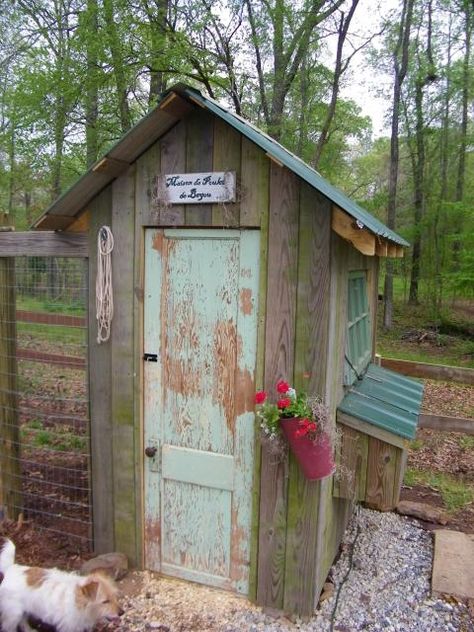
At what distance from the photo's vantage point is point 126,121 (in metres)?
11.1

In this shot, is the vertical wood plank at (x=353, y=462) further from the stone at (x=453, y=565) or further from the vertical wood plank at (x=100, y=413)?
the vertical wood plank at (x=100, y=413)

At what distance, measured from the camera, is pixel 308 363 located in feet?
9.62

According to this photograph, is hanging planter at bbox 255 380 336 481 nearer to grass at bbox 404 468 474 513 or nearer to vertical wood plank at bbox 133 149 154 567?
vertical wood plank at bbox 133 149 154 567

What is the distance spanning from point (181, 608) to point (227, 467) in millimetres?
962

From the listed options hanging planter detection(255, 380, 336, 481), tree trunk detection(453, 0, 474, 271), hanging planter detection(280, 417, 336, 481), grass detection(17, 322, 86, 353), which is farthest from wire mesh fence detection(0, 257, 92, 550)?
tree trunk detection(453, 0, 474, 271)

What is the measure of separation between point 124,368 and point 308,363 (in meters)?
1.32

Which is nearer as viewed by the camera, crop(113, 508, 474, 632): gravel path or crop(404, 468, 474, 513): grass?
crop(113, 508, 474, 632): gravel path

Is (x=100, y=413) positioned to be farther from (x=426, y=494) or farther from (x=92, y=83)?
(x=92, y=83)

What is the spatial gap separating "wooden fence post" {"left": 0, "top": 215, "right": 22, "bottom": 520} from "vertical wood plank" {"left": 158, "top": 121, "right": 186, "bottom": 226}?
1.61 meters

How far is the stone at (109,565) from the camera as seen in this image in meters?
3.36

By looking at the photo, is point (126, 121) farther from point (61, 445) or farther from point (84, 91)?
point (61, 445)

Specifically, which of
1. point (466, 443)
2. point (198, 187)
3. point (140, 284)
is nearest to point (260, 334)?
→ point (140, 284)

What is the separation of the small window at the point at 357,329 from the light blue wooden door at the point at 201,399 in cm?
90

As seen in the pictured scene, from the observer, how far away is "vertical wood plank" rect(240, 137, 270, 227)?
116 inches
